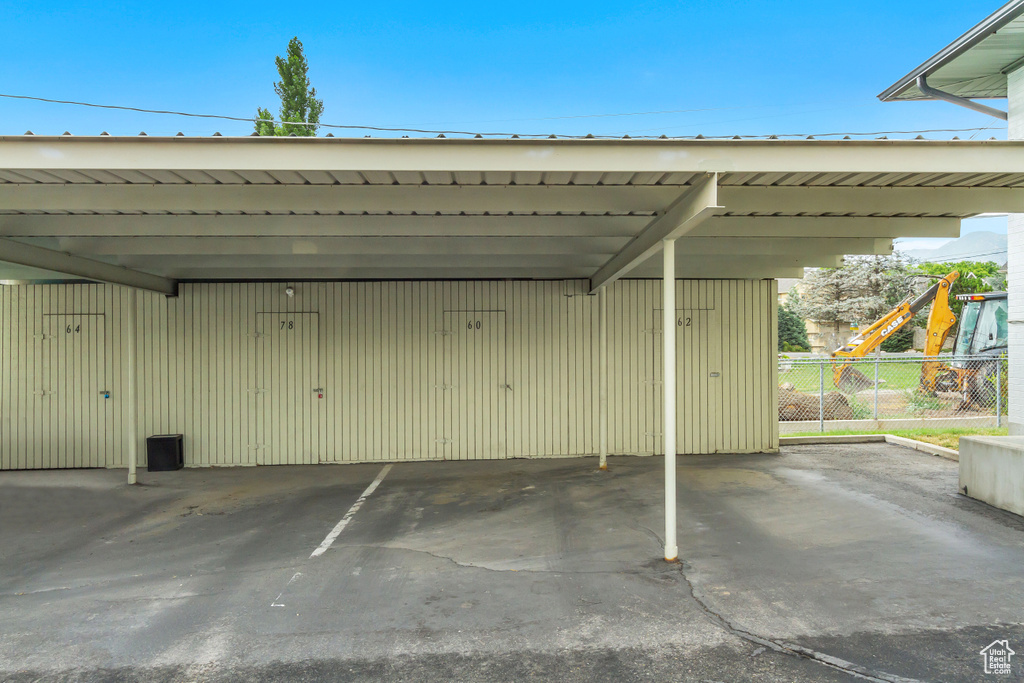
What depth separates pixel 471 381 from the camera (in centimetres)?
784

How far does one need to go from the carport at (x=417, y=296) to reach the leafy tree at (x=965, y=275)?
20.0m

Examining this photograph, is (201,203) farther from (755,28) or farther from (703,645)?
(755,28)

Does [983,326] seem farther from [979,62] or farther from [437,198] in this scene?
[437,198]

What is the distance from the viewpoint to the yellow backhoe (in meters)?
11.7

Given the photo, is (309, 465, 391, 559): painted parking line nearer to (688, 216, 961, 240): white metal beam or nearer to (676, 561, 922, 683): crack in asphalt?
(676, 561, 922, 683): crack in asphalt

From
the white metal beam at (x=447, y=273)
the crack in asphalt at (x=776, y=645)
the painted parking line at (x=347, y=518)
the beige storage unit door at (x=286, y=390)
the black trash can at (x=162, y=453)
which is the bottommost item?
the painted parking line at (x=347, y=518)

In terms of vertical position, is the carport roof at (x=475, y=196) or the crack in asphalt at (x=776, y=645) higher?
the carport roof at (x=475, y=196)

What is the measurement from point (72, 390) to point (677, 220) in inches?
306

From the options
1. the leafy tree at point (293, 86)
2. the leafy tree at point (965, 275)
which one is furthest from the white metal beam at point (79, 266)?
the leafy tree at point (965, 275)

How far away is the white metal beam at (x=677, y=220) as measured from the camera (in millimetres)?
3547

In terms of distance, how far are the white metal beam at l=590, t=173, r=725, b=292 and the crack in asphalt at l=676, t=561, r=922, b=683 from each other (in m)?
2.34

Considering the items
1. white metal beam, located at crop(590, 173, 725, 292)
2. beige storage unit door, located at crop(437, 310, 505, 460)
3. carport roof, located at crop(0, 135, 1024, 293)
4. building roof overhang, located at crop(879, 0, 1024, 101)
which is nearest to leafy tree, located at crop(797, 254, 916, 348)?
building roof overhang, located at crop(879, 0, 1024, 101)

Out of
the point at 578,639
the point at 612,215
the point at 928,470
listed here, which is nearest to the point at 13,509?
the point at 578,639

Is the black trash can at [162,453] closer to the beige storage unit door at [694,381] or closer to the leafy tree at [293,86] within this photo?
the beige storage unit door at [694,381]
